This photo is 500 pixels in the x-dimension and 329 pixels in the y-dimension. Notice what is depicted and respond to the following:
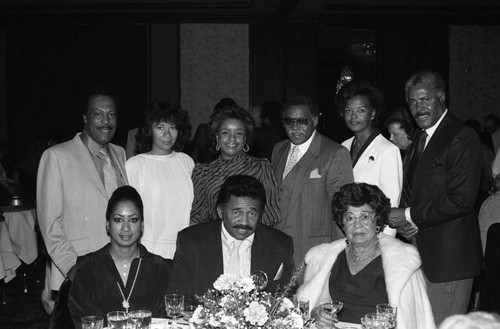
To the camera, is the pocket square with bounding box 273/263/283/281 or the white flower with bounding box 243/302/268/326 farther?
the pocket square with bounding box 273/263/283/281

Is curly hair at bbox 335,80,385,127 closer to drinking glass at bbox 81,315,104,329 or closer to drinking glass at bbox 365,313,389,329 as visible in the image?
drinking glass at bbox 365,313,389,329

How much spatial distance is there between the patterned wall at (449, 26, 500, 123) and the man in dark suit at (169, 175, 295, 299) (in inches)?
305

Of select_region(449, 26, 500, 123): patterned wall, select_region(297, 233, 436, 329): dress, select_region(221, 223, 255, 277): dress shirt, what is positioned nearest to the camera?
select_region(297, 233, 436, 329): dress

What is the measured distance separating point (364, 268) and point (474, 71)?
8.07 metres

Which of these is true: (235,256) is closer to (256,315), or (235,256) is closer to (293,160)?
(293,160)

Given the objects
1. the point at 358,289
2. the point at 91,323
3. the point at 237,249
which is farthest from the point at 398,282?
the point at 91,323

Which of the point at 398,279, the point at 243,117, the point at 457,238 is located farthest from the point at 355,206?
the point at 243,117

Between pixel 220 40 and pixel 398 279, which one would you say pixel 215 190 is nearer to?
pixel 398 279

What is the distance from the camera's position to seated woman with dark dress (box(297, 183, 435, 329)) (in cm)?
310

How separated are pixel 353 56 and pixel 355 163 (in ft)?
21.6

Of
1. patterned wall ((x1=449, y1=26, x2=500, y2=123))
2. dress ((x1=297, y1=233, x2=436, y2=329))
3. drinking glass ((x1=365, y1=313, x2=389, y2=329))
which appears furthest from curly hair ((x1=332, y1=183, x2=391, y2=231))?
patterned wall ((x1=449, y1=26, x2=500, y2=123))

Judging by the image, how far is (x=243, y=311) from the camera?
7.33 feet

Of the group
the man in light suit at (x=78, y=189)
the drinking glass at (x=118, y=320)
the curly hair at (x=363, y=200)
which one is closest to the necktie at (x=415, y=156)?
the curly hair at (x=363, y=200)

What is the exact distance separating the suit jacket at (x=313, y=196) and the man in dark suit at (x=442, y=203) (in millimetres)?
398
